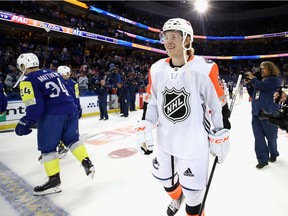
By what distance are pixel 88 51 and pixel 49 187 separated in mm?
18531

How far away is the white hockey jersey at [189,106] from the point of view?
1.53 m

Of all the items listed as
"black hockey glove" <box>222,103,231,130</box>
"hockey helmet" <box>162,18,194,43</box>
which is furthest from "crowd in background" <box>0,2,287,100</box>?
"hockey helmet" <box>162,18,194,43</box>

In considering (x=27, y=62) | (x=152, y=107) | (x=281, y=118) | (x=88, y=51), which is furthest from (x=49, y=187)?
(x=88, y=51)

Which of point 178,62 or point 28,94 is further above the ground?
point 178,62

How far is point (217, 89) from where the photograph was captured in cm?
154

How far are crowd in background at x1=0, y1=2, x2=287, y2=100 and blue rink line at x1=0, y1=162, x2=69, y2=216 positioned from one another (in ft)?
7.09

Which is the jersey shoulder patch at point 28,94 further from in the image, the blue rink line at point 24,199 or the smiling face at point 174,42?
the smiling face at point 174,42

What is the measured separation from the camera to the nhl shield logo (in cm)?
156

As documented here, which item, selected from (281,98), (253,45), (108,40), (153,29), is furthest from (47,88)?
(253,45)

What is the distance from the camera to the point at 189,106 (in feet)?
5.09

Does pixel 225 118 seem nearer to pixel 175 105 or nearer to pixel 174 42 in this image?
pixel 175 105

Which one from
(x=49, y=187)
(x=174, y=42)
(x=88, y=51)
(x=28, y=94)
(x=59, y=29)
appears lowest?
(x=49, y=187)

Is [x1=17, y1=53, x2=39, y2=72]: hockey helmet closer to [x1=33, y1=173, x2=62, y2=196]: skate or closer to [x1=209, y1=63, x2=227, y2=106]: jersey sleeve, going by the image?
[x1=33, y1=173, x2=62, y2=196]: skate

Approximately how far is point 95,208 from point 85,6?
20.5m
